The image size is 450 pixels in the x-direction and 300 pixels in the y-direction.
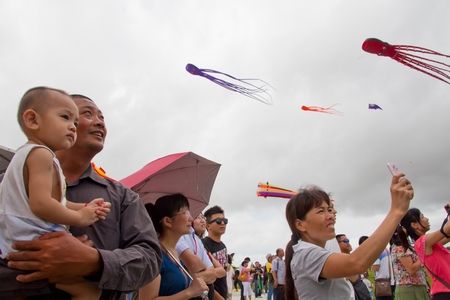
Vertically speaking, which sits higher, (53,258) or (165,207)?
(165,207)

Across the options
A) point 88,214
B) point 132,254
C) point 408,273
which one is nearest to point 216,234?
point 408,273

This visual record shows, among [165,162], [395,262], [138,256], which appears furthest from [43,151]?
[395,262]

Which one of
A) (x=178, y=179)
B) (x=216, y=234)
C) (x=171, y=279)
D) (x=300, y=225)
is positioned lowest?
(x=171, y=279)

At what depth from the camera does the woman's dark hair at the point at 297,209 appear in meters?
2.91

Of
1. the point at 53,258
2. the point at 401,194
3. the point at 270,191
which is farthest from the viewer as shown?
the point at 270,191

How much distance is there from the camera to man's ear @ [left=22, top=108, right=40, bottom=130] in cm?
199

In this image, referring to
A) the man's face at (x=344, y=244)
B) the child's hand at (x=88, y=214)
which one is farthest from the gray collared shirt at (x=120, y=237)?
the man's face at (x=344, y=244)

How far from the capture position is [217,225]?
5.91m

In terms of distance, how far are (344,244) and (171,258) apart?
16.3 ft

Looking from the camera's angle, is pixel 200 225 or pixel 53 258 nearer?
pixel 53 258

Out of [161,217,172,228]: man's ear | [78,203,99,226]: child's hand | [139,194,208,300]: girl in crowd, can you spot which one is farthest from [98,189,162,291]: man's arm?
[161,217,172,228]: man's ear

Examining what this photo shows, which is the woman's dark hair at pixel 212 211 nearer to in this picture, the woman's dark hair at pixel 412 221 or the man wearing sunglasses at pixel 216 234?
the man wearing sunglasses at pixel 216 234

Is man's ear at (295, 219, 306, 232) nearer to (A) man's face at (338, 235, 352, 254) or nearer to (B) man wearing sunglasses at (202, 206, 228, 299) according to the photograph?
(B) man wearing sunglasses at (202, 206, 228, 299)

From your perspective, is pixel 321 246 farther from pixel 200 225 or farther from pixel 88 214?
pixel 200 225
